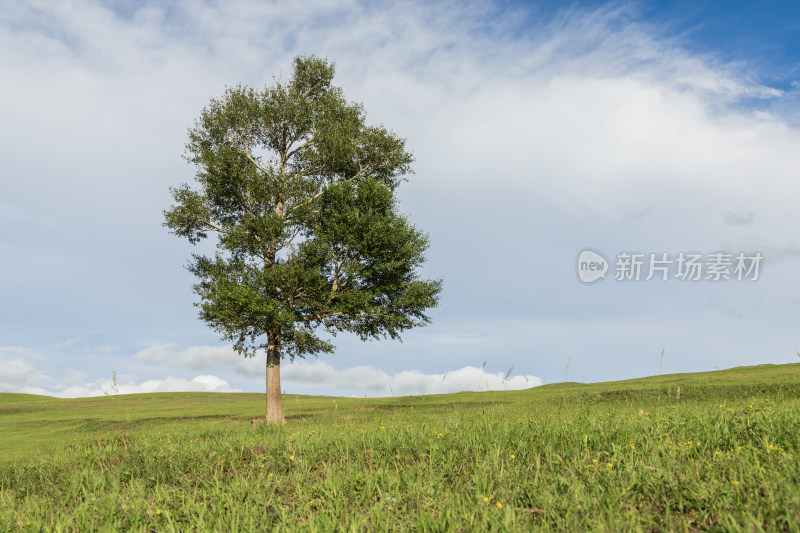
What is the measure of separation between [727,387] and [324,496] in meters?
28.3

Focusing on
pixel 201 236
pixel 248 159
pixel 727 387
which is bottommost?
pixel 727 387

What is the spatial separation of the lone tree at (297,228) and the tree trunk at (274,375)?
0.05 m

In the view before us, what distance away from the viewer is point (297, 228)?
27.2 metres

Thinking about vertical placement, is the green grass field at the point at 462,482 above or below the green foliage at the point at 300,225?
below

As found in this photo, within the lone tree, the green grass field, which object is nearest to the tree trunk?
the lone tree

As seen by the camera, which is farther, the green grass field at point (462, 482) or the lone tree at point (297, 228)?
the lone tree at point (297, 228)

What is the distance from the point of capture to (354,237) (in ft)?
81.5

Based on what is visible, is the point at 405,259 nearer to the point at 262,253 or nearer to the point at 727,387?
the point at 262,253

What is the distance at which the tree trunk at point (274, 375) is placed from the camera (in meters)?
25.2

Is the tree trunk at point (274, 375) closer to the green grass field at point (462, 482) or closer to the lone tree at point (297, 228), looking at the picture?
the lone tree at point (297, 228)

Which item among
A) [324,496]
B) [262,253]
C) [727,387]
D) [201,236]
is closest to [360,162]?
[262,253]

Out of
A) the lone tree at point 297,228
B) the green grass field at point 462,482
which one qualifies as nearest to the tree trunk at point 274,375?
the lone tree at point 297,228

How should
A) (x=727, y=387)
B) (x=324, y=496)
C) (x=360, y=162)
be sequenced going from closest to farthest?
(x=324, y=496)
(x=727, y=387)
(x=360, y=162)

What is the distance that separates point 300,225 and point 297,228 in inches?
9.3
